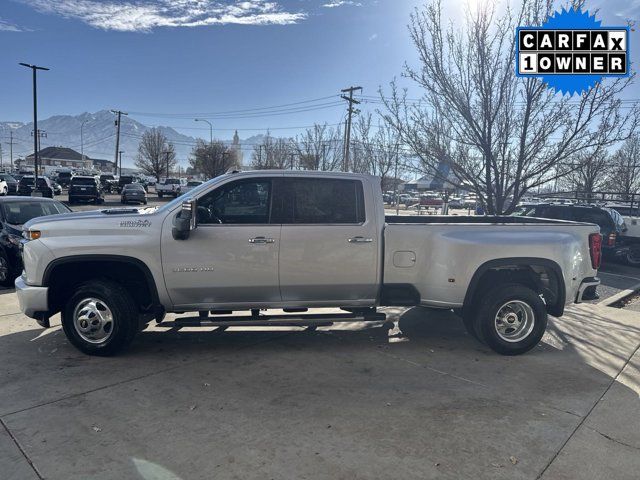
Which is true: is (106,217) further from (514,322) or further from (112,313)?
(514,322)

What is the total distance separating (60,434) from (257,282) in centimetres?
222

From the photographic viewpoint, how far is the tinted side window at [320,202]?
197 inches

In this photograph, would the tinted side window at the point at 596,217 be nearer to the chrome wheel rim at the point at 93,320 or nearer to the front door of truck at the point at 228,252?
the front door of truck at the point at 228,252

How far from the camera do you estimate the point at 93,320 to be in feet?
15.8

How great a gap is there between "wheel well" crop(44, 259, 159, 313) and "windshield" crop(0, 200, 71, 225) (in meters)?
4.35

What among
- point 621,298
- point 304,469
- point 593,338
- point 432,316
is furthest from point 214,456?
point 621,298

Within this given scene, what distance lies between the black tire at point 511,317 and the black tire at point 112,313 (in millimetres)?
3837

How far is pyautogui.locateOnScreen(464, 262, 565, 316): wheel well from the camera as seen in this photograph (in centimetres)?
522

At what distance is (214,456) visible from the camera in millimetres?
3150

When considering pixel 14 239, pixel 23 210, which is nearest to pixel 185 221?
pixel 14 239

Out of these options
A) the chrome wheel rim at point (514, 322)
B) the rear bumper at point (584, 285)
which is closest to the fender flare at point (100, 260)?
the chrome wheel rim at point (514, 322)

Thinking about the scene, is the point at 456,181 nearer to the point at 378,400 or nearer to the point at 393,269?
the point at 393,269

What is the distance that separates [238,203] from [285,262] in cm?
82

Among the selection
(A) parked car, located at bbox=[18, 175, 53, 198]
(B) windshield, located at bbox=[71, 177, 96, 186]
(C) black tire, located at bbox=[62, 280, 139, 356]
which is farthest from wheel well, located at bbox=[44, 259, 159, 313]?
(A) parked car, located at bbox=[18, 175, 53, 198]
